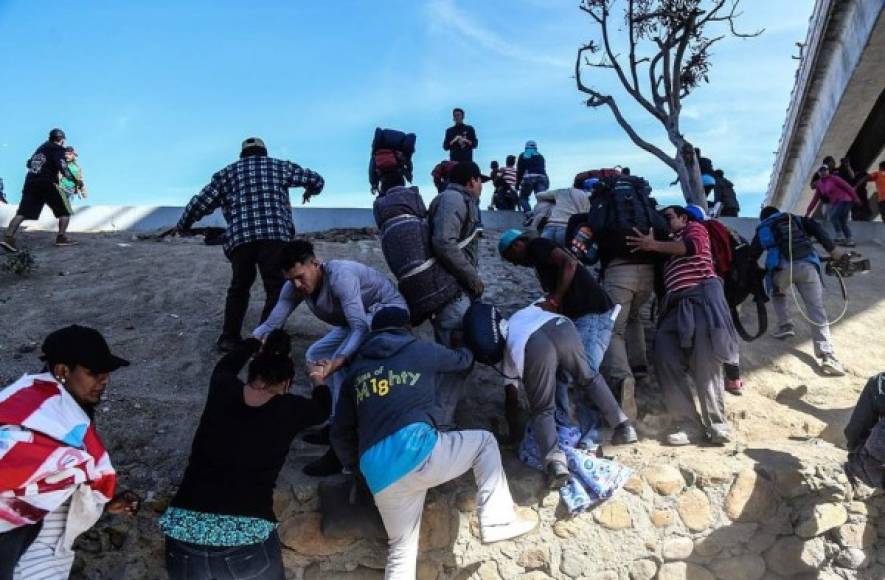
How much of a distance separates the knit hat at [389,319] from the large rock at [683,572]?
2094mm

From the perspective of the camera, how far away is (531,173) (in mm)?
10656

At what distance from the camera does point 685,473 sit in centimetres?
429

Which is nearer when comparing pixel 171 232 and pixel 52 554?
pixel 52 554

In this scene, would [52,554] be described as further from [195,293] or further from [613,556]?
[195,293]

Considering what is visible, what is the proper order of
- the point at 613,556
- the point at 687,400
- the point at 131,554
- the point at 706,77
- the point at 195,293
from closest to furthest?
the point at 131,554 < the point at 613,556 < the point at 687,400 < the point at 195,293 < the point at 706,77

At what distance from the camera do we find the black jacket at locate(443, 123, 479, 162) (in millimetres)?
10141

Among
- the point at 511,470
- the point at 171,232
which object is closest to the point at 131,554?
the point at 511,470

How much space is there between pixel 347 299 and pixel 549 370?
125 cm

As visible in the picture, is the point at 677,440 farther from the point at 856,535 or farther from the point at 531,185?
the point at 531,185

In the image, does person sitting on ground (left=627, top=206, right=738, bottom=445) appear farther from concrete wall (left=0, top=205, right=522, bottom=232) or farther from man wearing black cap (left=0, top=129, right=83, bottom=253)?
man wearing black cap (left=0, top=129, right=83, bottom=253)

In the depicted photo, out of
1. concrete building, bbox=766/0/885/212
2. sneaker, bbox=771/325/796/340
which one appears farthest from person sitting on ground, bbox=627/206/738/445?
concrete building, bbox=766/0/885/212

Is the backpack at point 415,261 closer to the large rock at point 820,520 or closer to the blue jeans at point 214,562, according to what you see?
the blue jeans at point 214,562

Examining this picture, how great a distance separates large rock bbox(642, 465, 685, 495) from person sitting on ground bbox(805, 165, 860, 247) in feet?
25.9

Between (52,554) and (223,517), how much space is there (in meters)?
0.67
